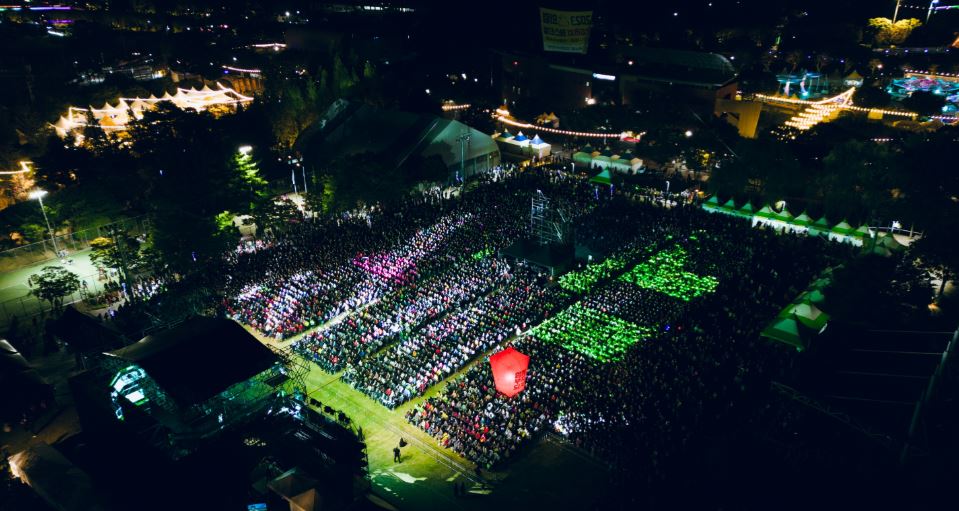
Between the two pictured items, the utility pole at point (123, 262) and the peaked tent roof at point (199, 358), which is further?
the utility pole at point (123, 262)

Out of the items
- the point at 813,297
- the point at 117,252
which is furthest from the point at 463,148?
the point at 813,297

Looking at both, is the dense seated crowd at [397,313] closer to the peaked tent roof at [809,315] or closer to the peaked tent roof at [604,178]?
the peaked tent roof at [809,315]

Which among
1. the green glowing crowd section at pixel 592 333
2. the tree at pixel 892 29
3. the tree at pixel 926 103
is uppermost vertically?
the tree at pixel 892 29

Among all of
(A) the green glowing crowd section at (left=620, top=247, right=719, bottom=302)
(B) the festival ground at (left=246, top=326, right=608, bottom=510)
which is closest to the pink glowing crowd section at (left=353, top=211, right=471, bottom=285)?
(B) the festival ground at (left=246, top=326, right=608, bottom=510)

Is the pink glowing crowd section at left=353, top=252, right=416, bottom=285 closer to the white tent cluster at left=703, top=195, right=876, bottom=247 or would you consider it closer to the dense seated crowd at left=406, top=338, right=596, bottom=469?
the dense seated crowd at left=406, top=338, right=596, bottom=469

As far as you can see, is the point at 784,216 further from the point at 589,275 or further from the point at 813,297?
the point at 589,275

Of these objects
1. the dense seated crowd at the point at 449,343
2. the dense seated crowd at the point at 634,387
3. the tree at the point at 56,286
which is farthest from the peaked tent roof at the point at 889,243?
the tree at the point at 56,286
